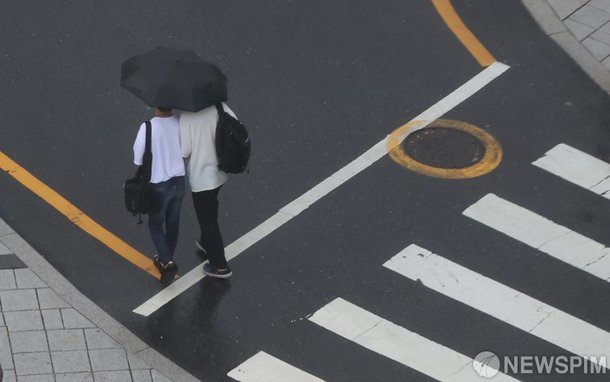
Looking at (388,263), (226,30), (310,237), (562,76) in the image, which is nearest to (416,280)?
(388,263)

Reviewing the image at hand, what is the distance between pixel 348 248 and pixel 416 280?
2.33 ft

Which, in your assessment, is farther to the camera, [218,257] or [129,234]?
[129,234]

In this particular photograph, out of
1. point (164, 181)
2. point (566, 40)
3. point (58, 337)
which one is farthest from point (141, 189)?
point (566, 40)

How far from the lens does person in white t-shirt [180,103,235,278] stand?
948 centimetres

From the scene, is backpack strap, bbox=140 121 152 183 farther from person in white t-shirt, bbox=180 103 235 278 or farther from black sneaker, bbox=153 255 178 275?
black sneaker, bbox=153 255 178 275

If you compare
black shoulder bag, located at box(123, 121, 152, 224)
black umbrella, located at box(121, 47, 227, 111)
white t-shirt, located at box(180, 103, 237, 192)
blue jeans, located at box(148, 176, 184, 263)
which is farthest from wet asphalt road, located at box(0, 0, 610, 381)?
black umbrella, located at box(121, 47, 227, 111)

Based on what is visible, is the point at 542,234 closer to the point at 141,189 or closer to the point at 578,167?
the point at 578,167

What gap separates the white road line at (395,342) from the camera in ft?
30.4

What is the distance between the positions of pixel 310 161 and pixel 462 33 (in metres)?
2.88

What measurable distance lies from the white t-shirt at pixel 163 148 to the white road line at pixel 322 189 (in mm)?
1032

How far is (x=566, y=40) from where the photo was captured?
43.4ft

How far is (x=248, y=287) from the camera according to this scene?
399 inches

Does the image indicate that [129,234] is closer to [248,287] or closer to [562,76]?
[248,287]

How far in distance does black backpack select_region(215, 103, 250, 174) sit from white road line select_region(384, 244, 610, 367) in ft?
5.52
